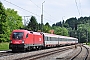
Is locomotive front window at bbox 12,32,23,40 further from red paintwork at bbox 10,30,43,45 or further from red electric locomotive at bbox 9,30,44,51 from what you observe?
red paintwork at bbox 10,30,43,45

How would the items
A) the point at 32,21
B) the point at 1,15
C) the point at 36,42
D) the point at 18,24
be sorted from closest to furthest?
the point at 36,42, the point at 1,15, the point at 18,24, the point at 32,21

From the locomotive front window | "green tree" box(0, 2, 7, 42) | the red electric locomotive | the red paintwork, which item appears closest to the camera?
the red electric locomotive

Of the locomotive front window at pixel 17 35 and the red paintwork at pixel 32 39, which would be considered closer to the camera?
the red paintwork at pixel 32 39

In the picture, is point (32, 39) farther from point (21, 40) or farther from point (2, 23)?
point (2, 23)

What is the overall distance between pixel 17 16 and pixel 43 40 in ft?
224

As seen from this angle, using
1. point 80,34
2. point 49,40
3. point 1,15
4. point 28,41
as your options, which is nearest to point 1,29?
point 1,15

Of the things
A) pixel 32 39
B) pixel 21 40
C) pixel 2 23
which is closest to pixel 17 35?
pixel 21 40

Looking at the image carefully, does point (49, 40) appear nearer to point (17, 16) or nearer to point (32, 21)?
point (17, 16)

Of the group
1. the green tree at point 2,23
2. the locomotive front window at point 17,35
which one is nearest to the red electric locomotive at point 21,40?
the locomotive front window at point 17,35

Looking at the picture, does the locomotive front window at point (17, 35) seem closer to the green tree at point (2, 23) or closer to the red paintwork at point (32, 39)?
the red paintwork at point (32, 39)

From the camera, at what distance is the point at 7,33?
281 feet

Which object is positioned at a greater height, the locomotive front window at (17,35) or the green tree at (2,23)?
the green tree at (2,23)

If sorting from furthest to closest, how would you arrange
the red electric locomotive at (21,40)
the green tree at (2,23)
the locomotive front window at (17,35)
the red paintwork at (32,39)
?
the green tree at (2,23), the locomotive front window at (17,35), the red paintwork at (32,39), the red electric locomotive at (21,40)

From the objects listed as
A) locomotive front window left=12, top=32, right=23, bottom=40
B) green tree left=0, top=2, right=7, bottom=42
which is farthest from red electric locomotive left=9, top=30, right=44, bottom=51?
green tree left=0, top=2, right=7, bottom=42
